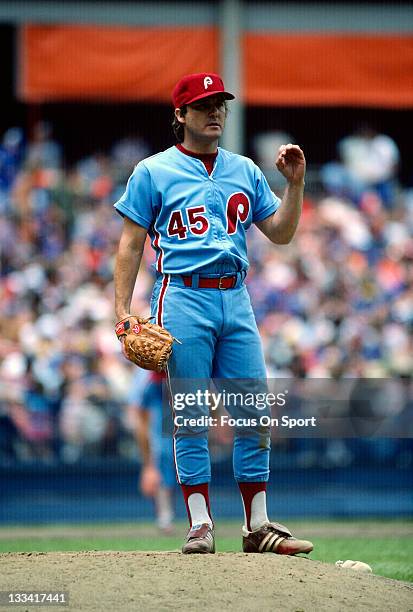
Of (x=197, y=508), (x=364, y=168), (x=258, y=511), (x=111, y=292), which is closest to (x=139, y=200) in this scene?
(x=197, y=508)

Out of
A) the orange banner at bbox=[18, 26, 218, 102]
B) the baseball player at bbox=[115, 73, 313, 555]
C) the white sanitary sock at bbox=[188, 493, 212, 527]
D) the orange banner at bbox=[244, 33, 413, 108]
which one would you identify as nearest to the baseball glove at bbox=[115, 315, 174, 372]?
the baseball player at bbox=[115, 73, 313, 555]

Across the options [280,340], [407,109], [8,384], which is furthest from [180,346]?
[407,109]

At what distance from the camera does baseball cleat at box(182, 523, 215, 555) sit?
506 cm

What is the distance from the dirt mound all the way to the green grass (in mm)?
1942

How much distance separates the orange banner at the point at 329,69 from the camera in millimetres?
14672

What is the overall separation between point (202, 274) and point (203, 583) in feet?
4.35

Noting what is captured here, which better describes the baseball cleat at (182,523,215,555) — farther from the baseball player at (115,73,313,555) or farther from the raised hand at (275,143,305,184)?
the raised hand at (275,143,305,184)

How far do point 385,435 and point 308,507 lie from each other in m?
1.00

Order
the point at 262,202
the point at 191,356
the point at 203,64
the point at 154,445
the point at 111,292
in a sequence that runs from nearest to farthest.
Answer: the point at 191,356, the point at 262,202, the point at 154,445, the point at 111,292, the point at 203,64

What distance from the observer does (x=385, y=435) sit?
1116 centimetres

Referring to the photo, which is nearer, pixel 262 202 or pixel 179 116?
pixel 179 116

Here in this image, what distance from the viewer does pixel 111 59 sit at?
14539 millimetres

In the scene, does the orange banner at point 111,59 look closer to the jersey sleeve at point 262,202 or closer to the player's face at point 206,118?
the jersey sleeve at point 262,202

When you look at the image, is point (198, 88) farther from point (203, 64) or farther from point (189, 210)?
point (203, 64)
